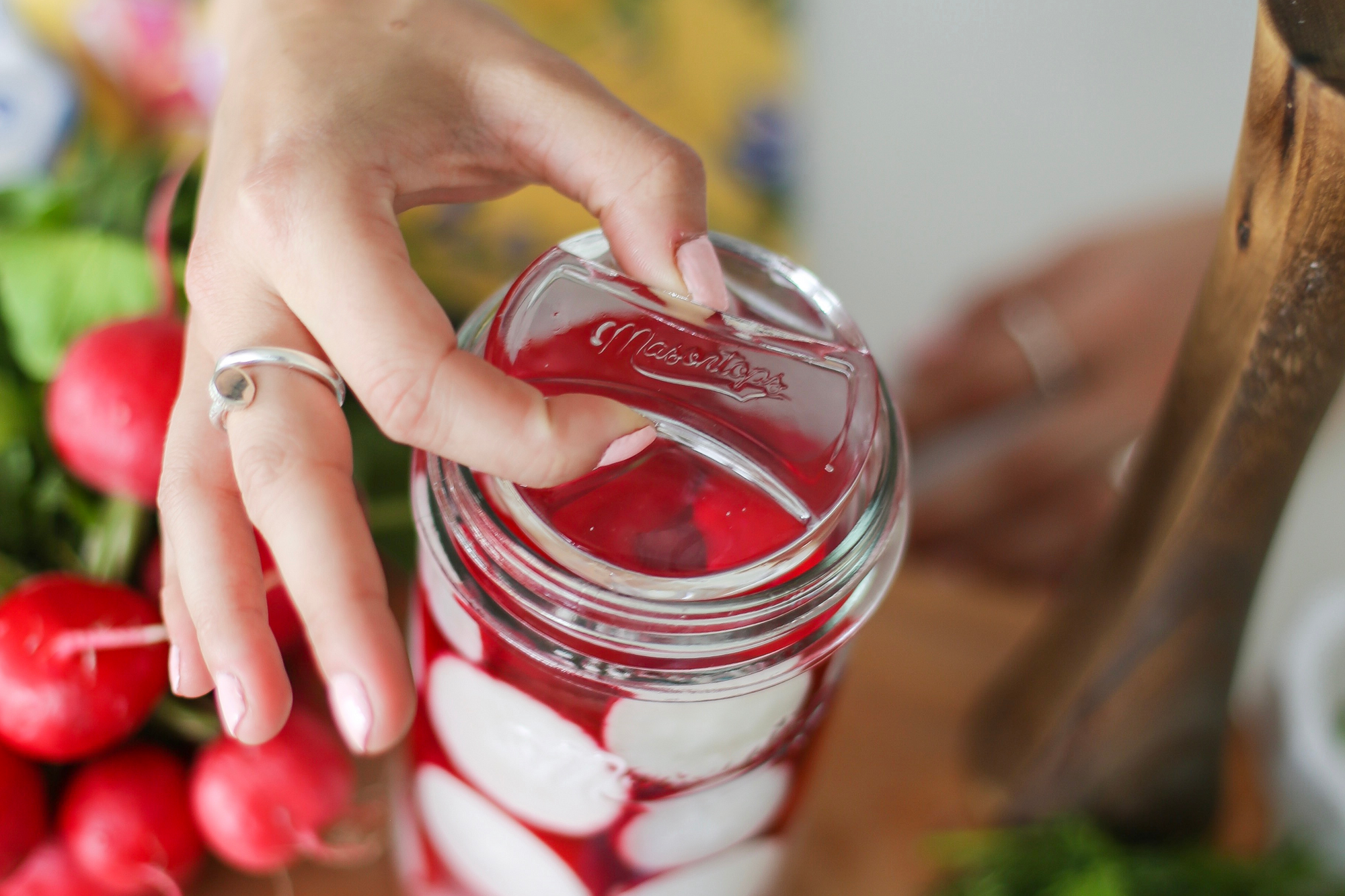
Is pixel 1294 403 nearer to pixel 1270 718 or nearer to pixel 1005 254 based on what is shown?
pixel 1270 718

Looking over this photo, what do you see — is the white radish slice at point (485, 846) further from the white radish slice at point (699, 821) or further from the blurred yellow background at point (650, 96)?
the blurred yellow background at point (650, 96)

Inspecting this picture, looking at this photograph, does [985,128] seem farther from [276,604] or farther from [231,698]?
[231,698]

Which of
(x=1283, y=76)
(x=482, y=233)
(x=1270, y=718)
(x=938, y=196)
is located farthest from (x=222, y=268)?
(x=938, y=196)

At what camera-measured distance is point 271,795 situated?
0.37m

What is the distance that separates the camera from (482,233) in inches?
35.4

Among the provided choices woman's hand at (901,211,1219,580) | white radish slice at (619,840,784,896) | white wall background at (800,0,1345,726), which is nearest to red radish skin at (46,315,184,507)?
white radish slice at (619,840,784,896)

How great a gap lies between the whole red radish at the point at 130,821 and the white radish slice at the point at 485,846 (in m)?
0.10

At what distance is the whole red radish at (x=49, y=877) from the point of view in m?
0.38

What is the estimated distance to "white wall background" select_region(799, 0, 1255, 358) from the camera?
48.8 inches

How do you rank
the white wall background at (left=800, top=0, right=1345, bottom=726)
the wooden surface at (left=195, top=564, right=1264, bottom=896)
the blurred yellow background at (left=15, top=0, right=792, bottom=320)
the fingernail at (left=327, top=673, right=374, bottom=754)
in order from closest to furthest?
the fingernail at (left=327, top=673, right=374, bottom=754) < the wooden surface at (left=195, top=564, right=1264, bottom=896) < the blurred yellow background at (left=15, top=0, right=792, bottom=320) < the white wall background at (left=800, top=0, right=1345, bottom=726)

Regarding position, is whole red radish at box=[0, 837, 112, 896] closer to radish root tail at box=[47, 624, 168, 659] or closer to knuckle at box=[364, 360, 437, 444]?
radish root tail at box=[47, 624, 168, 659]

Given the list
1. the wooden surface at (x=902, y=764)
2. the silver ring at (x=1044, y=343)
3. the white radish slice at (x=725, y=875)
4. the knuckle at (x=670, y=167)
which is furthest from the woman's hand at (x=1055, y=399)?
the knuckle at (x=670, y=167)

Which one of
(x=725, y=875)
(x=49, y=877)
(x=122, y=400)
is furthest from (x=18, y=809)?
(x=725, y=875)

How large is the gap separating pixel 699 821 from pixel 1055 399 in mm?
613
